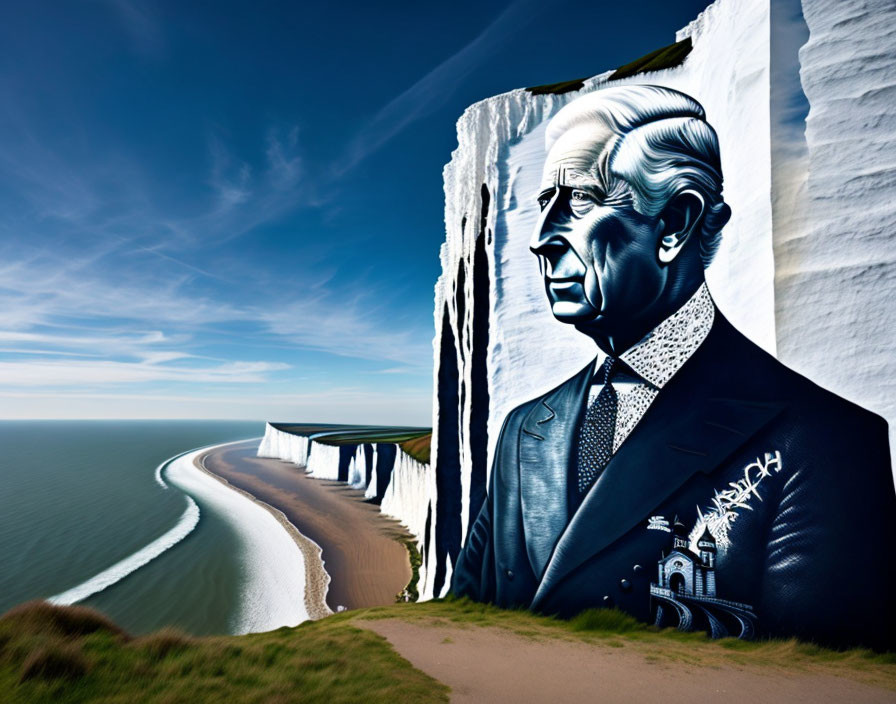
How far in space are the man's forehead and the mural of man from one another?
0.07 ft

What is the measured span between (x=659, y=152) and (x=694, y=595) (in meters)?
5.55

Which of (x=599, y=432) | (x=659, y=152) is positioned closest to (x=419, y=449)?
(x=599, y=432)

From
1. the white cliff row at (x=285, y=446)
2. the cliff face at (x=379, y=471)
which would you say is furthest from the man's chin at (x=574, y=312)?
the white cliff row at (x=285, y=446)

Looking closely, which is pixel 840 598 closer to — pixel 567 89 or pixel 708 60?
pixel 708 60

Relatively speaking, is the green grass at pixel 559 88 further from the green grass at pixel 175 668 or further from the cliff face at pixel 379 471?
the cliff face at pixel 379 471

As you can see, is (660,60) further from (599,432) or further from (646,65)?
(599,432)

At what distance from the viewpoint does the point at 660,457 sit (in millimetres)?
5340

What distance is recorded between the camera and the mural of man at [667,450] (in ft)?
14.5

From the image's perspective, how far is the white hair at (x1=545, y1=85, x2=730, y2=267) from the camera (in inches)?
223

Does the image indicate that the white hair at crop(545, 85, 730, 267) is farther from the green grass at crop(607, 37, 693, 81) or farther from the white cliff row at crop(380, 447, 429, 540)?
the white cliff row at crop(380, 447, 429, 540)

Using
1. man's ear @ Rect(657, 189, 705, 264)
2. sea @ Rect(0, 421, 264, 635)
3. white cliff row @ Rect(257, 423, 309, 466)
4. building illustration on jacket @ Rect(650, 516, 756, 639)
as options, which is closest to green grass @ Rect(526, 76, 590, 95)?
man's ear @ Rect(657, 189, 705, 264)

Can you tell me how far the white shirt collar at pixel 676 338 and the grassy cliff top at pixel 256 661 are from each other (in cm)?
293

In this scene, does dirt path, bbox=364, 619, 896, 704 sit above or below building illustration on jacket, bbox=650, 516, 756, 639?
below

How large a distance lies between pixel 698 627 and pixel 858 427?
110 inches
